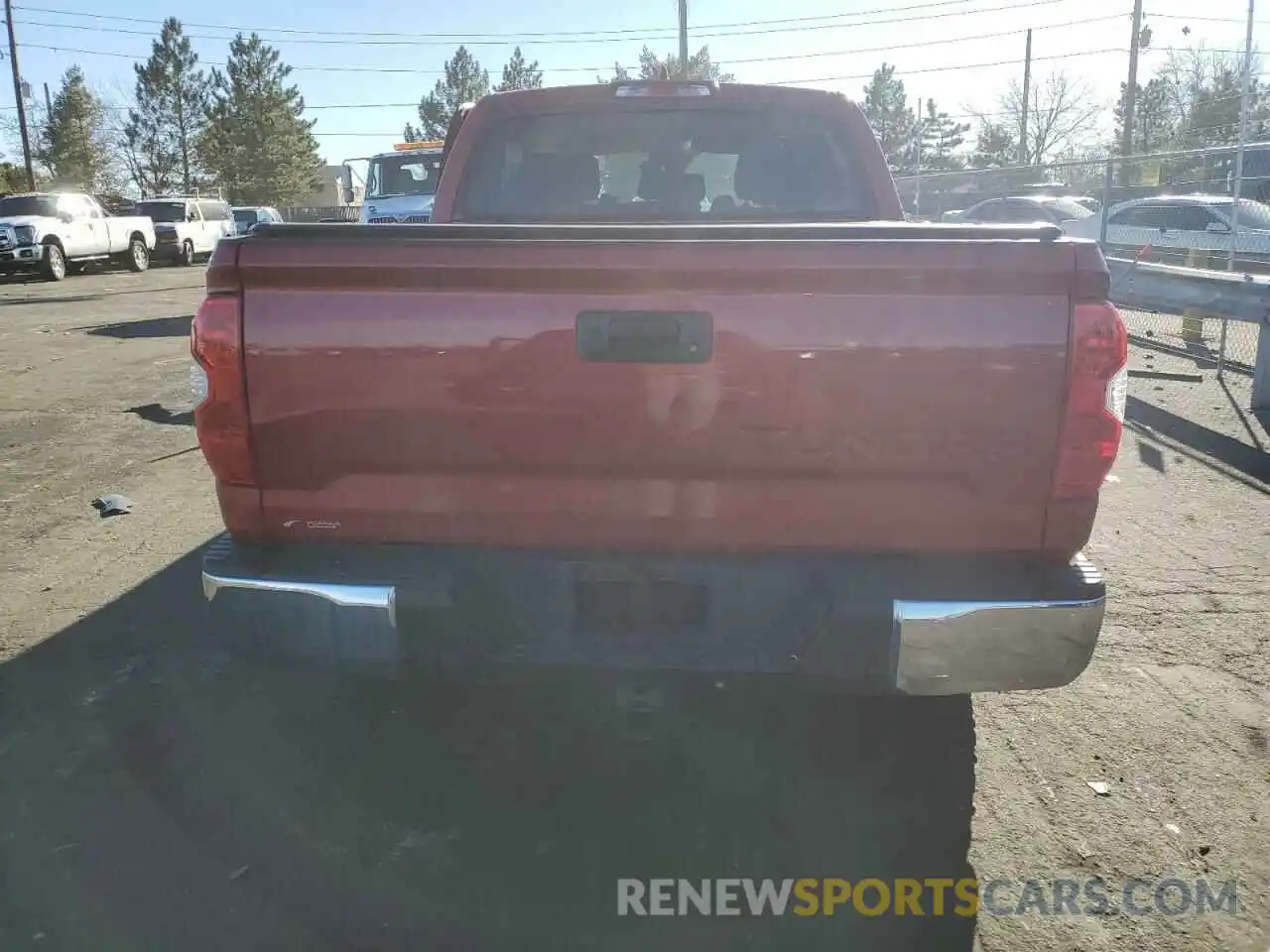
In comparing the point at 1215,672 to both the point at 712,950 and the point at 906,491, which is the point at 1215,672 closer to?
the point at 906,491

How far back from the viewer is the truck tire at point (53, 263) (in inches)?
922

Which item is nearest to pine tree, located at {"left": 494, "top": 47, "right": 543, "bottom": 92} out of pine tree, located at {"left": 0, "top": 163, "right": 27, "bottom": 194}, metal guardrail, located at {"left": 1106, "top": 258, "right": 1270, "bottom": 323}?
pine tree, located at {"left": 0, "top": 163, "right": 27, "bottom": 194}

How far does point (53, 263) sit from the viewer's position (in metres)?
23.6

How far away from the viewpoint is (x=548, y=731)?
3.42 meters

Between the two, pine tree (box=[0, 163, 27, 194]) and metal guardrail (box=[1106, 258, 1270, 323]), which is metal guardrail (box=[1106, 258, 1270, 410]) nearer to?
metal guardrail (box=[1106, 258, 1270, 323])

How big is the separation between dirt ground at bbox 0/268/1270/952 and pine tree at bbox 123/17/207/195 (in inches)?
2699

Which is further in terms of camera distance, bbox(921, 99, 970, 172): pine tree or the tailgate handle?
bbox(921, 99, 970, 172): pine tree

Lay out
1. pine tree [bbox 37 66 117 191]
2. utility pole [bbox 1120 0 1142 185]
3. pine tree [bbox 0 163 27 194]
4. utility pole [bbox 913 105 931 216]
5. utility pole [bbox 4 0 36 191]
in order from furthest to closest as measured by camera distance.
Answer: pine tree [bbox 37 66 117 191] < pine tree [bbox 0 163 27 194] < utility pole [bbox 4 0 36 191] < utility pole [bbox 1120 0 1142 185] < utility pole [bbox 913 105 931 216]

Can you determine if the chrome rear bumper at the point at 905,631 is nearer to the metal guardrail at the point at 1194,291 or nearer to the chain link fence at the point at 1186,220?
the metal guardrail at the point at 1194,291

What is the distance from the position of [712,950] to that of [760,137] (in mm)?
3323

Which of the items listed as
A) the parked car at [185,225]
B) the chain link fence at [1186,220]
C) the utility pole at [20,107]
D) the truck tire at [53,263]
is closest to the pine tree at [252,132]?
the utility pole at [20,107]

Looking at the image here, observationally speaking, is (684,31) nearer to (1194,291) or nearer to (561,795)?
(1194,291)

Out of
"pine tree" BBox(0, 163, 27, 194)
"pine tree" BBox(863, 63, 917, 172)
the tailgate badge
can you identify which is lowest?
the tailgate badge

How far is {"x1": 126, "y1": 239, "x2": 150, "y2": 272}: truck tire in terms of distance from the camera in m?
27.2
